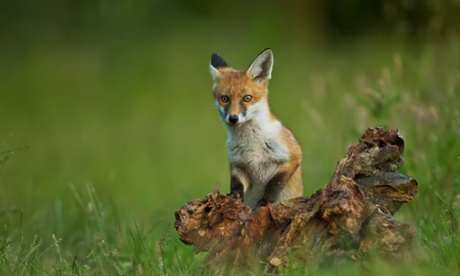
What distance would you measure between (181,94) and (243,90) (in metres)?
8.40

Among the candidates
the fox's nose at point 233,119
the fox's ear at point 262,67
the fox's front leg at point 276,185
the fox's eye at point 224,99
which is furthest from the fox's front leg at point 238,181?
the fox's ear at point 262,67

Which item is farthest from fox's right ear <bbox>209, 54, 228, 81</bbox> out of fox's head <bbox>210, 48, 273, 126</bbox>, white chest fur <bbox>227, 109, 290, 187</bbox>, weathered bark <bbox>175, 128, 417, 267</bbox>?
weathered bark <bbox>175, 128, 417, 267</bbox>

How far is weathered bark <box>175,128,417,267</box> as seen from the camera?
449 centimetres

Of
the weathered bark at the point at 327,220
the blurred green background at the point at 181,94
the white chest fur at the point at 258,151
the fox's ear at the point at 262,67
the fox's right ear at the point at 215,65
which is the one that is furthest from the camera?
the blurred green background at the point at 181,94

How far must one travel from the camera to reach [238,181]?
6117mm

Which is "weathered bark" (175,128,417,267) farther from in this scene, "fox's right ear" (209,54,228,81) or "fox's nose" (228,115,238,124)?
"fox's right ear" (209,54,228,81)

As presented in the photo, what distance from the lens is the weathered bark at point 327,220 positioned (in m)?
4.49

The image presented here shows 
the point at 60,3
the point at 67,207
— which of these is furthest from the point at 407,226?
the point at 60,3

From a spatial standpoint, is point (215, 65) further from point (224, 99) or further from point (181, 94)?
point (181, 94)

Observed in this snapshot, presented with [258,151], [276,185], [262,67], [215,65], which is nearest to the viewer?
[276,185]

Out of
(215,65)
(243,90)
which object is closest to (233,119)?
(243,90)

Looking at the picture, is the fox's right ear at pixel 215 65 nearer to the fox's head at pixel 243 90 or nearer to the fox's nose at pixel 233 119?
the fox's head at pixel 243 90

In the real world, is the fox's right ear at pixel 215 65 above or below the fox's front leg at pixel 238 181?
above

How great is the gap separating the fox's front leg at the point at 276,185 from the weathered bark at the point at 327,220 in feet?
3.53
